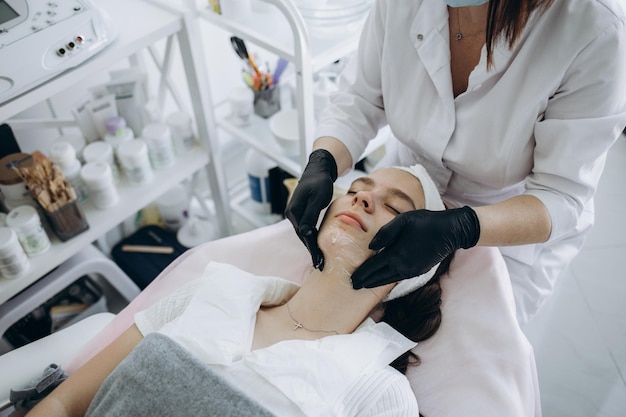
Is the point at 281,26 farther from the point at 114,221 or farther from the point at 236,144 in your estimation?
the point at 236,144

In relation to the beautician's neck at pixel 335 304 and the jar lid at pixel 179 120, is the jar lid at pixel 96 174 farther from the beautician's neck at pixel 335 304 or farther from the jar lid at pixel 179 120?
the beautician's neck at pixel 335 304

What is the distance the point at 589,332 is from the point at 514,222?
3.32 feet

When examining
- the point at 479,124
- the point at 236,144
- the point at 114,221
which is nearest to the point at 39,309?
the point at 114,221

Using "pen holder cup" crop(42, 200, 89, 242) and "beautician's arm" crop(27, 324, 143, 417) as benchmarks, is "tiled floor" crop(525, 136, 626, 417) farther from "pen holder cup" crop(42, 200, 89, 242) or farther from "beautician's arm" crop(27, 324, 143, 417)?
"pen holder cup" crop(42, 200, 89, 242)

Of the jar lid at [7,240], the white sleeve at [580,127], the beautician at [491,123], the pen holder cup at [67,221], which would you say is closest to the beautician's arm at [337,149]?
the beautician at [491,123]

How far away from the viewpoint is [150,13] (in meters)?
1.32

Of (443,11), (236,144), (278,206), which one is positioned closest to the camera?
(443,11)

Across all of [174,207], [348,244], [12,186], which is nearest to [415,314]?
[348,244]

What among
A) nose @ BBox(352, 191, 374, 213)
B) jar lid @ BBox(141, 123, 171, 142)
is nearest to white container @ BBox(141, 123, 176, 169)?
jar lid @ BBox(141, 123, 171, 142)

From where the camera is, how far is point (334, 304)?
3.50ft

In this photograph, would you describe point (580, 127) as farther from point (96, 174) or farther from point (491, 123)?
point (96, 174)

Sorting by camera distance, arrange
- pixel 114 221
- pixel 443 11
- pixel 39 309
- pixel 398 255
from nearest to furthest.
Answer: pixel 398 255 < pixel 443 11 < pixel 114 221 < pixel 39 309

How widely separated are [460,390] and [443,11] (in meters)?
0.80

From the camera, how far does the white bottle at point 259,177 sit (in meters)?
1.89
